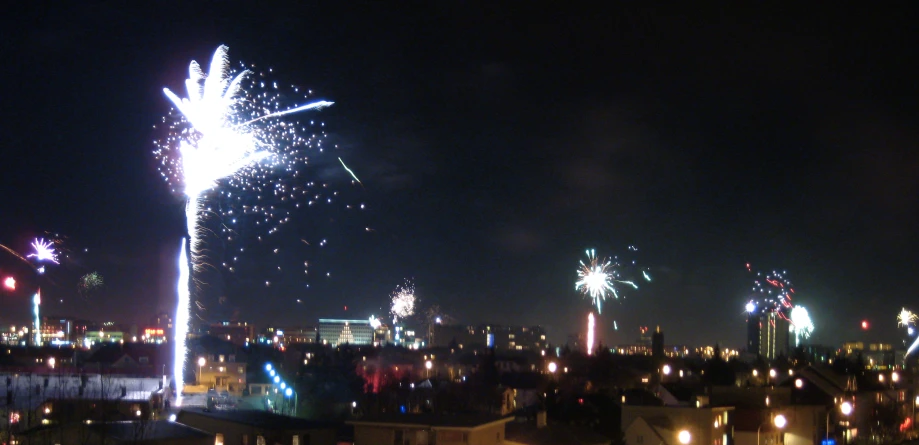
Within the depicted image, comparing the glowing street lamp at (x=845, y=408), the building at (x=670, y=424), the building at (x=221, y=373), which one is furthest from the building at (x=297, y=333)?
the building at (x=670, y=424)

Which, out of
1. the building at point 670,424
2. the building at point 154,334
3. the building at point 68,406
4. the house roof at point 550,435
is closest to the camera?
the building at point 68,406

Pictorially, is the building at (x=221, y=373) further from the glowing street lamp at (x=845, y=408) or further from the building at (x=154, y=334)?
the building at (x=154, y=334)

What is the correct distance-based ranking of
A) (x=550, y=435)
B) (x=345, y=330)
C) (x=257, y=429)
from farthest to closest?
(x=345, y=330)
(x=550, y=435)
(x=257, y=429)

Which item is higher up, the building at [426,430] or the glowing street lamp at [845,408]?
the building at [426,430]

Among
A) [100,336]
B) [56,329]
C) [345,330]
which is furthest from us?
[345,330]

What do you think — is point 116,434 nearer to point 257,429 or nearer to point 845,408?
point 257,429

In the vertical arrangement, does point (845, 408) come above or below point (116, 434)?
below

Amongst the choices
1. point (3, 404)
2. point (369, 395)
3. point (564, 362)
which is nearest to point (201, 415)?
point (3, 404)

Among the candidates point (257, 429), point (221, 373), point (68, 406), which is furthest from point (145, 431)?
point (221, 373)

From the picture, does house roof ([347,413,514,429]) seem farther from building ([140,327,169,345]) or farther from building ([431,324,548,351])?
building ([431,324,548,351])
